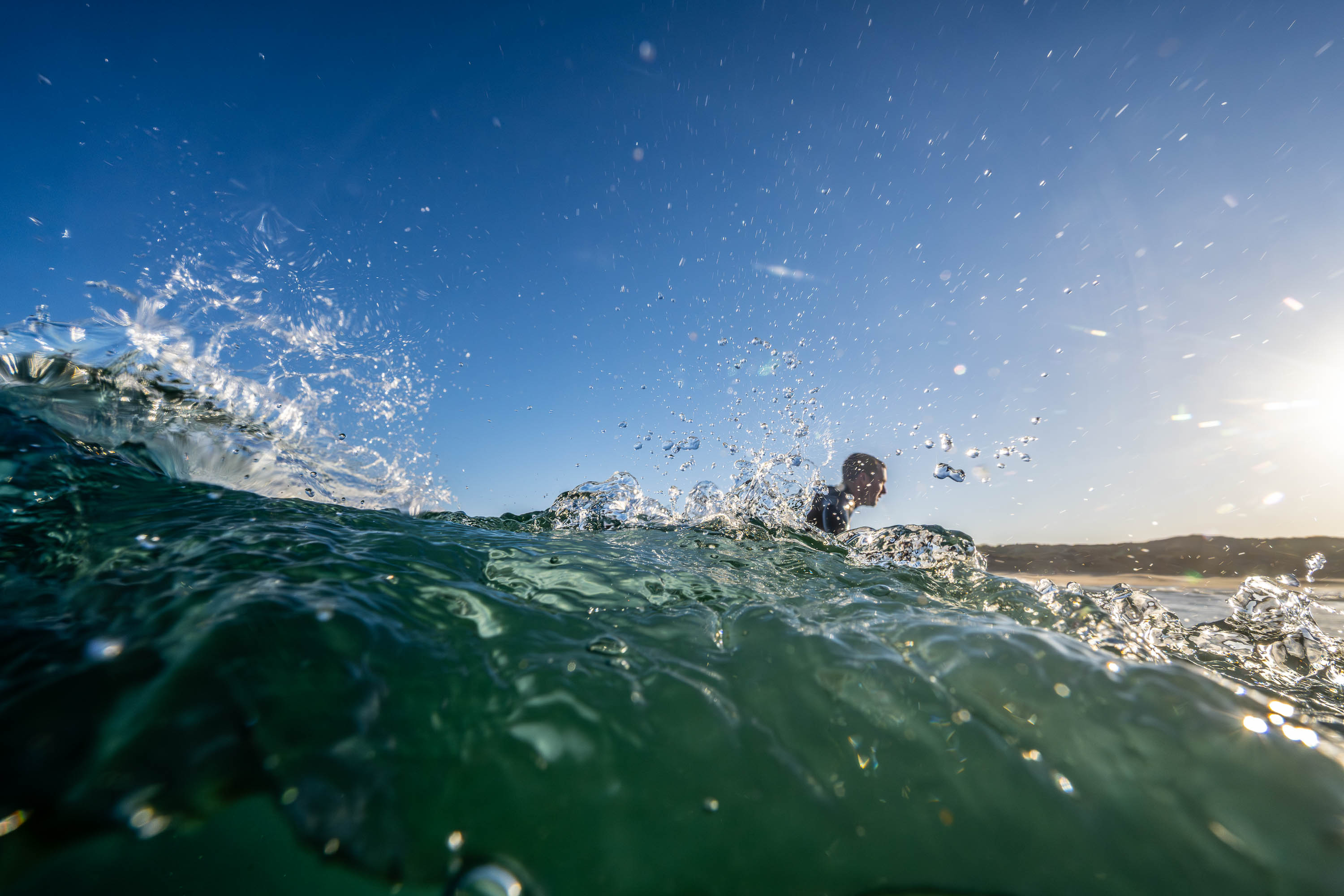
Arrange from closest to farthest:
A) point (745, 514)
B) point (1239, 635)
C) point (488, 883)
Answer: point (488, 883) < point (1239, 635) < point (745, 514)

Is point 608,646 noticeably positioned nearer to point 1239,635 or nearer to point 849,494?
point 1239,635

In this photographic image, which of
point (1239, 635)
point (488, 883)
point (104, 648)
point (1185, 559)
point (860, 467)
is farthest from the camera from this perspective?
point (1185, 559)

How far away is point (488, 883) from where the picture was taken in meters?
1.11

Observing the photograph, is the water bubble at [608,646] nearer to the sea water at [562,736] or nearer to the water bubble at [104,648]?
the sea water at [562,736]

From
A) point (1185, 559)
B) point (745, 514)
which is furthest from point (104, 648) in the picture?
point (1185, 559)

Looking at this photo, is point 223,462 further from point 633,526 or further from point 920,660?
point 920,660

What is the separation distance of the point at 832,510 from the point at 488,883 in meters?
7.01

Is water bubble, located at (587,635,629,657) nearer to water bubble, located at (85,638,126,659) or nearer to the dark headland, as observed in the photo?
water bubble, located at (85,638,126,659)

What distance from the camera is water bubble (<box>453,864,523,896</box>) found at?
1.09 meters

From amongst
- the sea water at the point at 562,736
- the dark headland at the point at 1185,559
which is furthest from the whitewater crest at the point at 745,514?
the dark headland at the point at 1185,559

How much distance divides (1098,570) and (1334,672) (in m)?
17.3

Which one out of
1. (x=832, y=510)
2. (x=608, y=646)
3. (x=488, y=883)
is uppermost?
(x=832, y=510)

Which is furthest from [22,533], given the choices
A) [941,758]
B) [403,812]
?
[941,758]

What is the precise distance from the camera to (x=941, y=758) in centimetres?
156
